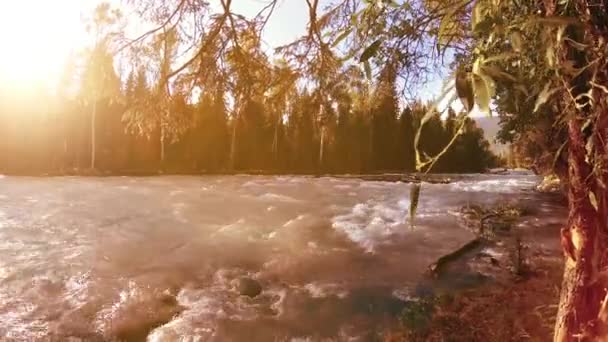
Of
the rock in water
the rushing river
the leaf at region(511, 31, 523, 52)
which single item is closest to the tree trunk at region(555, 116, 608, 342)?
the leaf at region(511, 31, 523, 52)

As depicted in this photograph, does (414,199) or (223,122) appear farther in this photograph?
(223,122)

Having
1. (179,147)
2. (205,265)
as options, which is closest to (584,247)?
(205,265)

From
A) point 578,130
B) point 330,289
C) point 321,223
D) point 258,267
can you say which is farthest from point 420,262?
point 578,130

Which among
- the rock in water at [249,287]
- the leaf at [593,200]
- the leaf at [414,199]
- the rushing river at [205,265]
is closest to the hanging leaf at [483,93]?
the leaf at [414,199]

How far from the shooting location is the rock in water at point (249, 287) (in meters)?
8.53

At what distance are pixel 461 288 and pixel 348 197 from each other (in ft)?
40.9

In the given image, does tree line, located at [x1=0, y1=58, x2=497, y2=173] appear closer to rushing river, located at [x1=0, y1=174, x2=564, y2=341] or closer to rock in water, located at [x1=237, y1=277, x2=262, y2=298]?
rushing river, located at [x1=0, y1=174, x2=564, y2=341]

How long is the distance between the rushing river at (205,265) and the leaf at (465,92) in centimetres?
626

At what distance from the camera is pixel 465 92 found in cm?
101

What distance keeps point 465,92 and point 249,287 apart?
8.28 m

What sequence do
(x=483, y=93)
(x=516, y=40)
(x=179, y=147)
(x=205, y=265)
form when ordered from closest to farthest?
(x=483, y=93) < (x=516, y=40) < (x=205, y=265) < (x=179, y=147)

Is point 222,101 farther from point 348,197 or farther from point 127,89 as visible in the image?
point 348,197

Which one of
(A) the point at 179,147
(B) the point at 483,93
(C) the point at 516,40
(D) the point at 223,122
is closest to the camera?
(B) the point at 483,93

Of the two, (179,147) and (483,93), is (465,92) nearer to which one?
(483,93)
